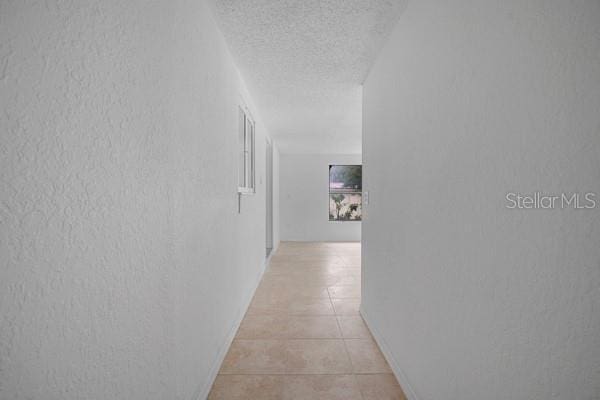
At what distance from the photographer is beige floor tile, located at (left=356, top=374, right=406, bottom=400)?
1.81 metres

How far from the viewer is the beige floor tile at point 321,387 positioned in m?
1.83

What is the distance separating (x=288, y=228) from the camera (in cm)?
876

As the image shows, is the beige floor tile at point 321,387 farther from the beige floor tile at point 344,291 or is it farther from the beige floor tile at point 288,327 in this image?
the beige floor tile at point 344,291

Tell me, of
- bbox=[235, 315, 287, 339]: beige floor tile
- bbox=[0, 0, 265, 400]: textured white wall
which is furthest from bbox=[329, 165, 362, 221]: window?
bbox=[0, 0, 265, 400]: textured white wall

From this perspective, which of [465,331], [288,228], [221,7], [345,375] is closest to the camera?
[465,331]

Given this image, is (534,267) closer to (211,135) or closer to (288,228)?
(211,135)

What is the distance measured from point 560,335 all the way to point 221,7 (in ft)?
7.45

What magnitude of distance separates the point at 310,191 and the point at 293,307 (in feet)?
18.5

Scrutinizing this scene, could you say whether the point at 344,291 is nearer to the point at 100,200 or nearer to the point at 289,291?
the point at 289,291

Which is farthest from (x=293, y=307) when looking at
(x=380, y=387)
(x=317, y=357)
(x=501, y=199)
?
(x=501, y=199)

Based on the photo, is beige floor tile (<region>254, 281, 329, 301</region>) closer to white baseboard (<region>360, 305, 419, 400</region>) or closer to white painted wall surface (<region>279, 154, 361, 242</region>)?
white baseboard (<region>360, 305, 419, 400</region>)

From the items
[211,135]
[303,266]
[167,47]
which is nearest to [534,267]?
[167,47]

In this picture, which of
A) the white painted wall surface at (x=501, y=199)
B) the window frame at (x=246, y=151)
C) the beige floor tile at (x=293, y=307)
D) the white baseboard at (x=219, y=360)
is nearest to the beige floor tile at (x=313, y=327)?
the beige floor tile at (x=293, y=307)

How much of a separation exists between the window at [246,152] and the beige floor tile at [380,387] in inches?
76.2
